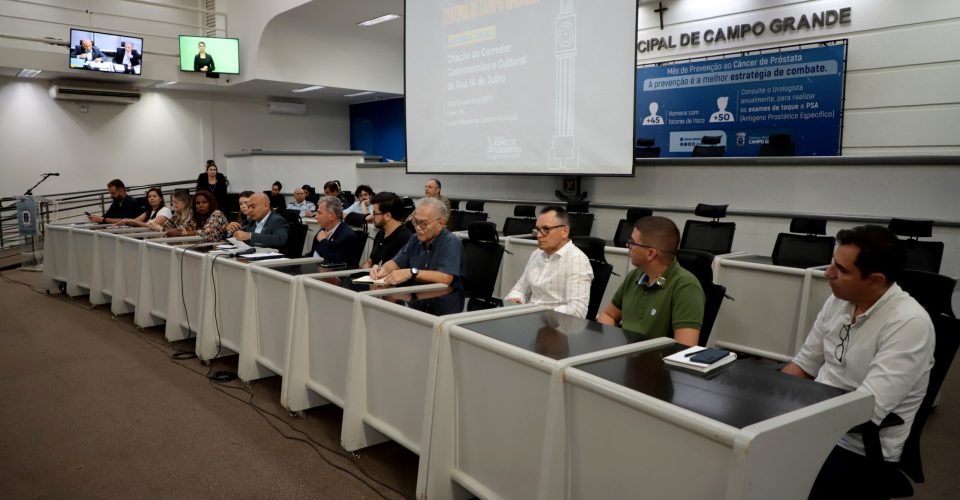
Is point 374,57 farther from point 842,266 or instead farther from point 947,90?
point 842,266

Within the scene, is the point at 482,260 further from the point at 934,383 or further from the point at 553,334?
the point at 934,383

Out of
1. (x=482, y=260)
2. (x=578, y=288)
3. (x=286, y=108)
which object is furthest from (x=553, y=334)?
(x=286, y=108)

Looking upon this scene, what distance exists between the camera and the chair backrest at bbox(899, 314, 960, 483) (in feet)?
6.27

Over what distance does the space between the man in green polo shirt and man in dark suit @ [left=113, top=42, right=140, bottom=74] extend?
36.3 ft

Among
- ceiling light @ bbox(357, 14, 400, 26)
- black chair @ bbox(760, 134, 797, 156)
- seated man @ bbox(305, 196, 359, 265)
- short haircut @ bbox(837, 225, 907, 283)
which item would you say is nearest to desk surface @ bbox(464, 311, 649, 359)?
short haircut @ bbox(837, 225, 907, 283)

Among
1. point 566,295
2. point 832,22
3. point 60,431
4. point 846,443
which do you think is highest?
point 832,22

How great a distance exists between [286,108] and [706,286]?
42.9ft

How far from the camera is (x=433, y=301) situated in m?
2.83

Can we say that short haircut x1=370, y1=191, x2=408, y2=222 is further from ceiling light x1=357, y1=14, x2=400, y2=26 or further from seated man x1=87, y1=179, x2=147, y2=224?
ceiling light x1=357, y1=14, x2=400, y2=26

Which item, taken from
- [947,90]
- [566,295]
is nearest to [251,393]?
[566,295]

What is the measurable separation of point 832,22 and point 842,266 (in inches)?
244

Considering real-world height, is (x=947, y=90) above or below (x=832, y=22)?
below

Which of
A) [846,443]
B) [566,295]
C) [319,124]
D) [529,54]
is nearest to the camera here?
[846,443]

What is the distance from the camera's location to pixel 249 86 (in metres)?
12.6
